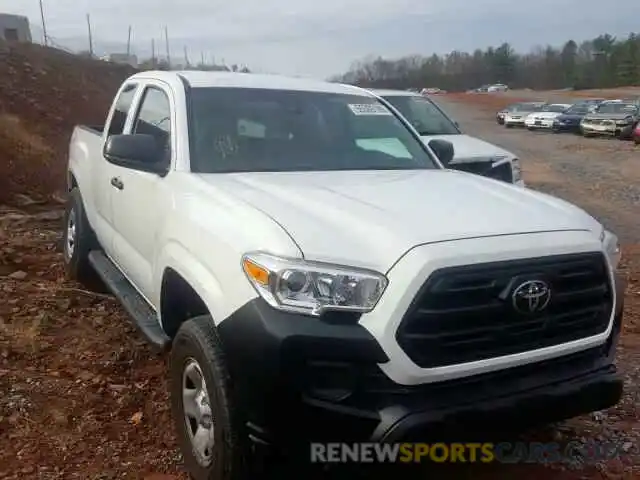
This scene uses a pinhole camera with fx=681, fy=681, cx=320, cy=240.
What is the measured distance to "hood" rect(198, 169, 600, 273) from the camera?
252cm

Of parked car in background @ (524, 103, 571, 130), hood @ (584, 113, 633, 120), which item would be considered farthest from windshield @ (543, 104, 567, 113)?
hood @ (584, 113, 633, 120)

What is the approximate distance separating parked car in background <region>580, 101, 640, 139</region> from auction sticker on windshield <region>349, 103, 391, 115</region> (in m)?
24.6

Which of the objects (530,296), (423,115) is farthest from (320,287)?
(423,115)

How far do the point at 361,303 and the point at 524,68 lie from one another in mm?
110874

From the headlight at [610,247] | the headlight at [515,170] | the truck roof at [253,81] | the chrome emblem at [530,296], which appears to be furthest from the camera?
the headlight at [515,170]

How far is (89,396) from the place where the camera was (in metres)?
3.90

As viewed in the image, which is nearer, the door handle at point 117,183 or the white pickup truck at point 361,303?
the white pickup truck at point 361,303

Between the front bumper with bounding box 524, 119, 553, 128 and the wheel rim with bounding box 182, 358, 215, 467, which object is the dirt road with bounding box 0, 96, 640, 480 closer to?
the wheel rim with bounding box 182, 358, 215, 467

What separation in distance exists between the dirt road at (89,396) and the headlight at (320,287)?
99 centimetres

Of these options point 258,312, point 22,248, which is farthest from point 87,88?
point 258,312

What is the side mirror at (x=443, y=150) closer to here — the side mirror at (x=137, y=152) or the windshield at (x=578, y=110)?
the side mirror at (x=137, y=152)

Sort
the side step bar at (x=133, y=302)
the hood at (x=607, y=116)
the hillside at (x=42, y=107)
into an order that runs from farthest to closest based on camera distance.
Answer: the hood at (x=607, y=116)
the hillside at (x=42, y=107)
the side step bar at (x=133, y=302)

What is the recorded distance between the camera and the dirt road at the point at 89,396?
321cm

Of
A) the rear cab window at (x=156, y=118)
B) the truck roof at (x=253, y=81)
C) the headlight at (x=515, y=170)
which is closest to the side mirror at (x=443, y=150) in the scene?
the truck roof at (x=253, y=81)
